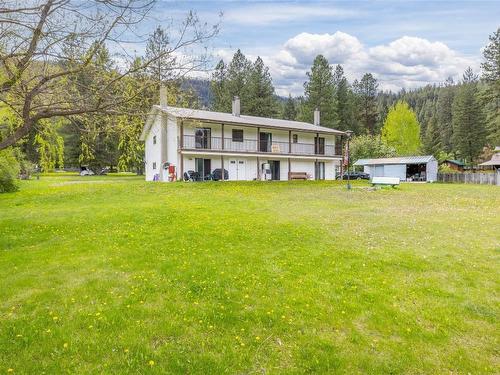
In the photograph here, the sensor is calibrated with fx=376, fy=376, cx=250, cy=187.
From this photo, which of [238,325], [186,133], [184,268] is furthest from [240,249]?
[186,133]

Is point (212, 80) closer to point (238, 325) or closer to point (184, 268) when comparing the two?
point (184, 268)

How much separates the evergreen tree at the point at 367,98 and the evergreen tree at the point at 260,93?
21.2 m

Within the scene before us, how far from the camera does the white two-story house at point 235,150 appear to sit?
29.8 meters

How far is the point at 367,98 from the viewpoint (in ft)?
235

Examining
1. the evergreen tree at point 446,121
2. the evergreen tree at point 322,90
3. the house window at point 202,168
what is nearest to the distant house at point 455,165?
the evergreen tree at point 446,121

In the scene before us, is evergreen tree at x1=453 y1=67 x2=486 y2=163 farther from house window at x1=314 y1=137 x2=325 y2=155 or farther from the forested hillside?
house window at x1=314 y1=137 x2=325 y2=155

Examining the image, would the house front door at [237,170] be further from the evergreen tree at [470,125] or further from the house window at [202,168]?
the evergreen tree at [470,125]

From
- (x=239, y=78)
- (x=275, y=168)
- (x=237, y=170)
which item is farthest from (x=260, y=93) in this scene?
(x=237, y=170)

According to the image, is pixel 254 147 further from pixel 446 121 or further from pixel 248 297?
pixel 446 121

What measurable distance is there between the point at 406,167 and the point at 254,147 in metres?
24.4

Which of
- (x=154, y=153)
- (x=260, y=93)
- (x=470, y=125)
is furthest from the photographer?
(x=470, y=125)

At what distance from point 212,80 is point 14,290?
16.4ft

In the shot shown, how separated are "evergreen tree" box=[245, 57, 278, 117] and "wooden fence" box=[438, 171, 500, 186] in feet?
86.0

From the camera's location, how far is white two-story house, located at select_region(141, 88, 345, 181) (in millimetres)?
29797
